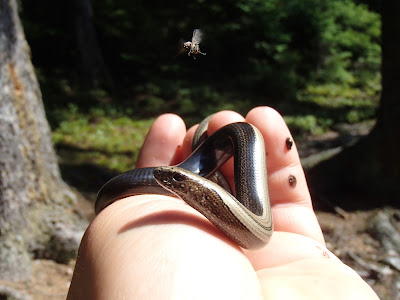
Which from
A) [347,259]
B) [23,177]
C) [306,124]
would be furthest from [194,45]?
[306,124]

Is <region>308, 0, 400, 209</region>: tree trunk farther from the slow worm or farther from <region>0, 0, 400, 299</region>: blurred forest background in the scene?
the slow worm

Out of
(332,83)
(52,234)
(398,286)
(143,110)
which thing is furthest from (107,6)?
(398,286)

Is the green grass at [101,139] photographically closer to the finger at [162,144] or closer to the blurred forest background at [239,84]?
the blurred forest background at [239,84]

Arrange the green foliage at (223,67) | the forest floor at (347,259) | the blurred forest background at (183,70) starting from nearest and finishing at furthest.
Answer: the forest floor at (347,259), the green foliage at (223,67), the blurred forest background at (183,70)

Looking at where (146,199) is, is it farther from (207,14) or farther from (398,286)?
(398,286)

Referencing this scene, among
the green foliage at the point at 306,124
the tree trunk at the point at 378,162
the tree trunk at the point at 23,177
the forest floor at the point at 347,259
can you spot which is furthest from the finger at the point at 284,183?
the green foliage at the point at 306,124

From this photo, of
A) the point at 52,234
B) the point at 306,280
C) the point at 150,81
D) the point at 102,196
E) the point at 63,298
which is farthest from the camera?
the point at 150,81

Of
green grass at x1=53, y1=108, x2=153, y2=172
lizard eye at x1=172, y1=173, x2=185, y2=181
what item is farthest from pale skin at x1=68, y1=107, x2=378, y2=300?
green grass at x1=53, y1=108, x2=153, y2=172
